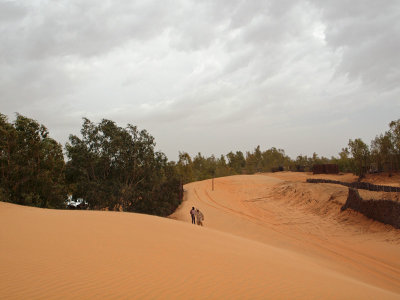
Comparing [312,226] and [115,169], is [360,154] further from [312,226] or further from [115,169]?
[115,169]

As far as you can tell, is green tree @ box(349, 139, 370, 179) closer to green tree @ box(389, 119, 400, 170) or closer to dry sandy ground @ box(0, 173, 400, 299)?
green tree @ box(389, 119, 400, 170)

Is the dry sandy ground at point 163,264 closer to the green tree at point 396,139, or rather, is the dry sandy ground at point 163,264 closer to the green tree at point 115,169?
the green tree at point 115,169

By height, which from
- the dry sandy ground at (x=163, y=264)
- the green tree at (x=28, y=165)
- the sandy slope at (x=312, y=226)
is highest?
the green tree at (x=28, y=165)

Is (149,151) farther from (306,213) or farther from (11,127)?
(306,213)

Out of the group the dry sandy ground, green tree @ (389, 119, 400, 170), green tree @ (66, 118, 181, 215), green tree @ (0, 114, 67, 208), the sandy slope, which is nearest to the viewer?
the dry sandy ground

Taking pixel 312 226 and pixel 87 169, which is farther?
pixel 87 169

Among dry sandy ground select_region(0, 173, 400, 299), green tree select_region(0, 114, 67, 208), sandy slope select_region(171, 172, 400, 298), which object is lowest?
sandy slope select_region(171, 172, 400, 298)

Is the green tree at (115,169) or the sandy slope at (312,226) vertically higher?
the green tree at (115,169)

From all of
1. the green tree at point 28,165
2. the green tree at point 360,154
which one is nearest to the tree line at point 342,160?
the green tree at point 360,154

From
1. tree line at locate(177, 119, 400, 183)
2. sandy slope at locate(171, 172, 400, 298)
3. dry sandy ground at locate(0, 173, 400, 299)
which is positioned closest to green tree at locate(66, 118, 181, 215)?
sandy slope at locate(171, 172, 400, 298)

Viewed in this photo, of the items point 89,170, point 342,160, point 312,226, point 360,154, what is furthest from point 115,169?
point 342,160

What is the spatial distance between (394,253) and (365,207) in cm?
506

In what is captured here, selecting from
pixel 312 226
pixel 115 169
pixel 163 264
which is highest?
pixel 115 169

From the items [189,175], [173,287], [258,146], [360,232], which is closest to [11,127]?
[173,287]
